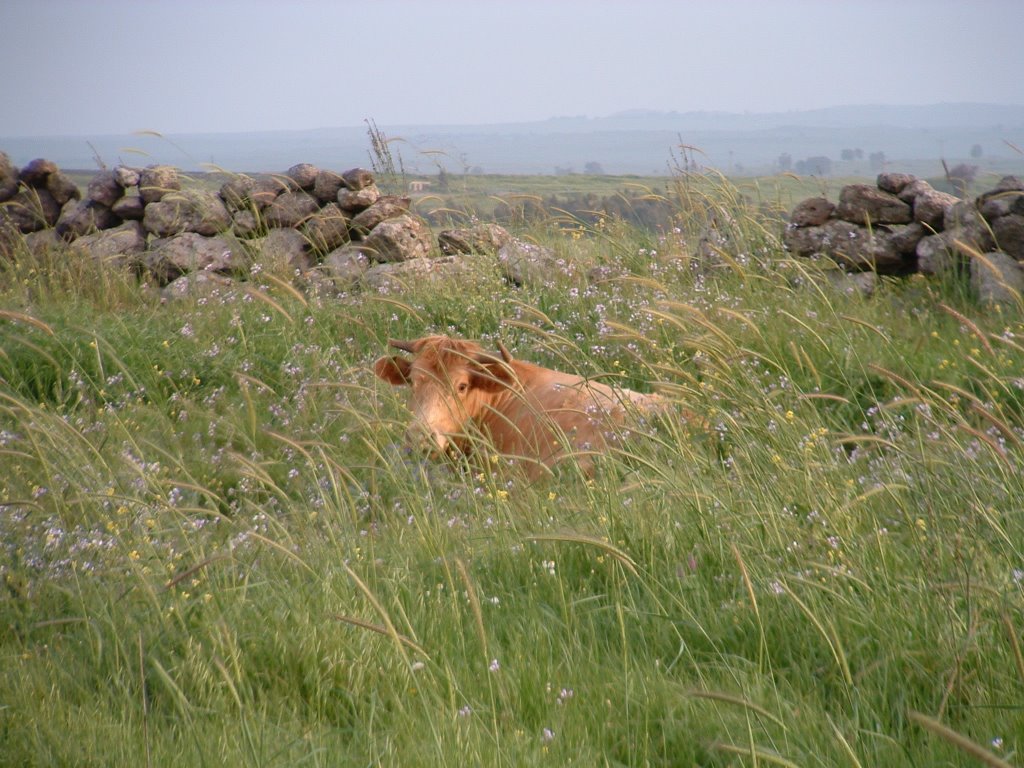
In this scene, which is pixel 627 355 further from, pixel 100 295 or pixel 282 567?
pixel 100 295

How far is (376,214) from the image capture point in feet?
39.1

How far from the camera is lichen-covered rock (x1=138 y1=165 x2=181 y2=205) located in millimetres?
13219

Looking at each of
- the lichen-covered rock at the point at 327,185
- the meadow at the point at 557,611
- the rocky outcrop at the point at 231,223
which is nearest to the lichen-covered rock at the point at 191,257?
the rocky outcrop at the point at 231,223

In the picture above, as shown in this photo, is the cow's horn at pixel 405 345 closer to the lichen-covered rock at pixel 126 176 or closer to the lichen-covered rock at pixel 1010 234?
the lichen-covered rock at pixel 1010 234

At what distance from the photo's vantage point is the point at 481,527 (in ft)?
14.4

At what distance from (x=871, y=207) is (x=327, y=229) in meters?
6.40

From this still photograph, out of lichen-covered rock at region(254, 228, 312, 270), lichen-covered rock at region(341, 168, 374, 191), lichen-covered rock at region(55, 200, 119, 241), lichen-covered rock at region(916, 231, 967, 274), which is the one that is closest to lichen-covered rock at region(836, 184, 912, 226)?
lichen-covered rock at region(916, 231, 967, 274)

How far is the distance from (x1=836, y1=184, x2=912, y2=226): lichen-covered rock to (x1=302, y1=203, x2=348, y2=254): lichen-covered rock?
5.88m

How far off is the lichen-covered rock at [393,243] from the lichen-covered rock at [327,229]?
21.5 inches

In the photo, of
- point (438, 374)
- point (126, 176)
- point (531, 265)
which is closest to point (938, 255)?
point (531, 265)

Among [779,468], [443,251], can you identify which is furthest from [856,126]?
[779,468]

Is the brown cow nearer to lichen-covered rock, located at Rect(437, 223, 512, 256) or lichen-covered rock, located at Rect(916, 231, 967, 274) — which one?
lichen-covered rock, located at Rect(437, 223, 512, 256)

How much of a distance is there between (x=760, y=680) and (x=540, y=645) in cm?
75

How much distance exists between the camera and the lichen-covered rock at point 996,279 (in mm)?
7906
